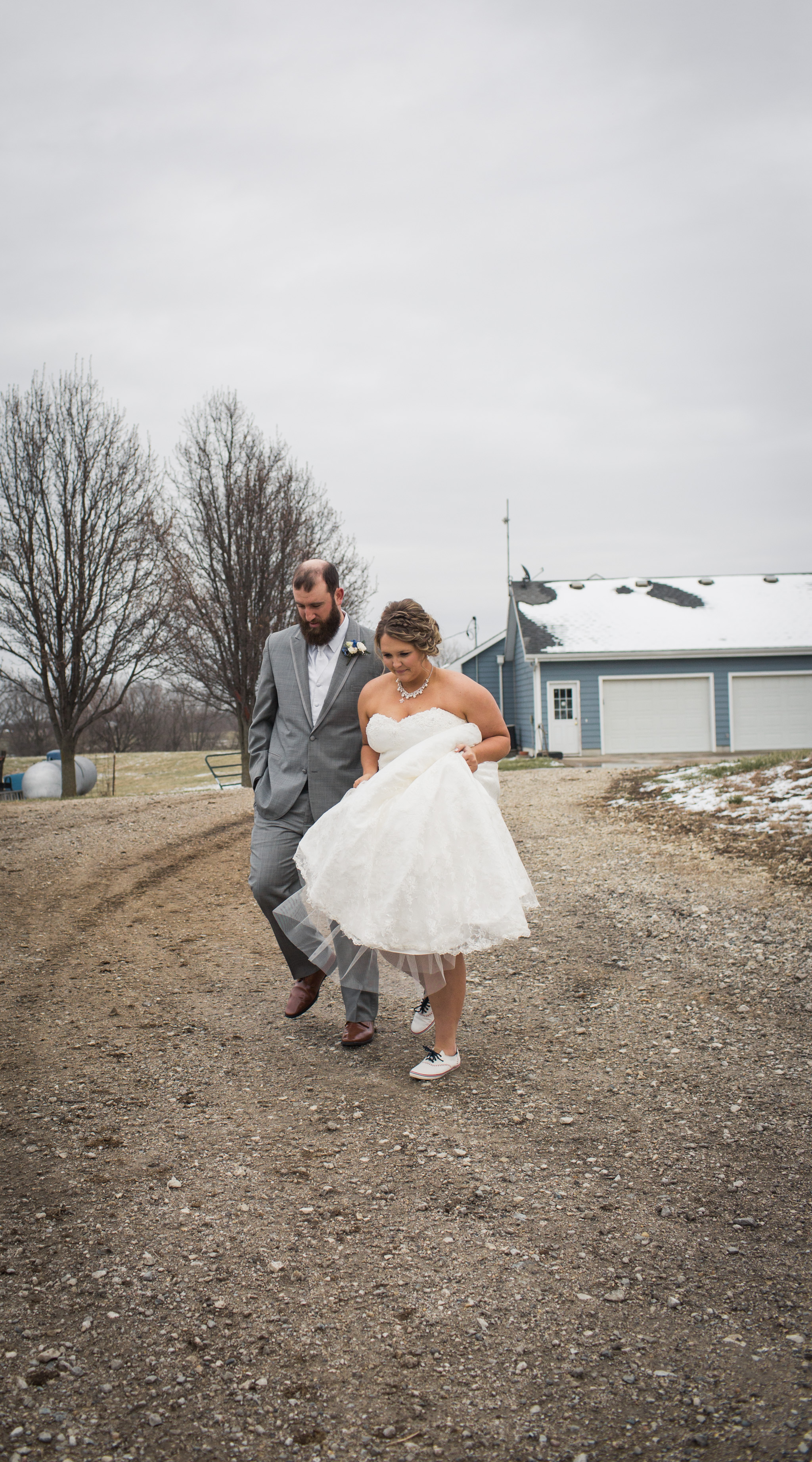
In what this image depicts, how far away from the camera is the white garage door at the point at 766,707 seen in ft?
80.4

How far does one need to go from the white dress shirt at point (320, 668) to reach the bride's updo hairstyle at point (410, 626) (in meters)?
0.60


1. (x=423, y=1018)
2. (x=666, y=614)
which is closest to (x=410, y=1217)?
(x=423, y=1018)

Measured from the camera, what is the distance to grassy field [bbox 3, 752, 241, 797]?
28.1 meters

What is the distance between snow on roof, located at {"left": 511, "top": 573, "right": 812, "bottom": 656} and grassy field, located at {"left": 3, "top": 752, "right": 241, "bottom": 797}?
10570mm

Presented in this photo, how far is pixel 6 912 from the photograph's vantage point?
7176 mm

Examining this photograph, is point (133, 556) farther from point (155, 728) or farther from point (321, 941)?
point (155, 728)

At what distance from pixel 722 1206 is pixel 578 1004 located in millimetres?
2088

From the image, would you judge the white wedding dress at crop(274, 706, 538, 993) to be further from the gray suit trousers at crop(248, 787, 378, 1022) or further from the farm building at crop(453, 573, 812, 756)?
the farm building at crop(453, 573, 812, 756)

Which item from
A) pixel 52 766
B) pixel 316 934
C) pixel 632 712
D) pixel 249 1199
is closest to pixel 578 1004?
pixel 316 934

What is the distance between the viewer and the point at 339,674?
4.38 meters

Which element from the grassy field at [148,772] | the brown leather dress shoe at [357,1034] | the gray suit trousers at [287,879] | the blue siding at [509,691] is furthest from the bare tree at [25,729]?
the brown leather dress shoe at [357,1034]

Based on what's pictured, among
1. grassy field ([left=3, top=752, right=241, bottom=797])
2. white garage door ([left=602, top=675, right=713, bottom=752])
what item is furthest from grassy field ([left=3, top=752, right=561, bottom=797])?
white garage door ([left=602, top=675, right=713, bottom=752])

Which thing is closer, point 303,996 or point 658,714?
point 303,996

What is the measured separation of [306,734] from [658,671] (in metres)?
21.3
